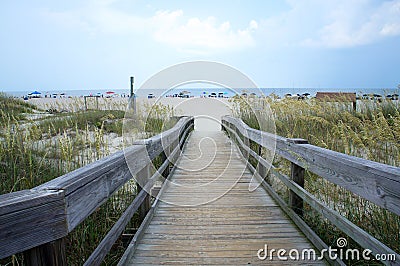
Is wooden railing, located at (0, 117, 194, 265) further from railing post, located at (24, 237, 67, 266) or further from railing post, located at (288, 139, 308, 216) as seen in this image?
railing post, located at (288, 139, 308, 216)

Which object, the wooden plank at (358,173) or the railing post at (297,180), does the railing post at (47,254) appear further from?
the railing post at (297,180)

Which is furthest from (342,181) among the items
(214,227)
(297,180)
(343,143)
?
(343,143)

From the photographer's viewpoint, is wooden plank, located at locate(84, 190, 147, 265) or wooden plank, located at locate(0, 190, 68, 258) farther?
wooden plank, located at locate(84, 190, 147, 265)

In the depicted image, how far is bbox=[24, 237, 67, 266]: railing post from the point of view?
4.05ft

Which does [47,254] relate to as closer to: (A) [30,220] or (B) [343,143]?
(A) [30,220]

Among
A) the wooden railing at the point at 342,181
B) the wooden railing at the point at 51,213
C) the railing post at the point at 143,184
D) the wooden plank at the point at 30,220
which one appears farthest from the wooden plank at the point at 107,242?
the wooden railing at the point at 342,181

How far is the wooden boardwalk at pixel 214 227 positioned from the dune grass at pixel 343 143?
15.5 inches

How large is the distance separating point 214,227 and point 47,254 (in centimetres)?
208

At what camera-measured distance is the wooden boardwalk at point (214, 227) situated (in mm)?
2564

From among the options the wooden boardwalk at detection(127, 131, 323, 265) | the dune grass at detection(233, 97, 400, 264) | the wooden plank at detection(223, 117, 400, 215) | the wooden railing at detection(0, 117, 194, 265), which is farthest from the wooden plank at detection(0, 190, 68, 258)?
the dune grass at detection(233, 97, 400, 264)

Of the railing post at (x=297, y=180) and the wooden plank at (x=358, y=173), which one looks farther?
the railing post at (x=297, y=180)

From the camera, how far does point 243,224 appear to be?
10.7 ft

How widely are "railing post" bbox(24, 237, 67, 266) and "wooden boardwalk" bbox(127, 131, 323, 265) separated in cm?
120

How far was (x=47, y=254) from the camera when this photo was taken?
129 cm
